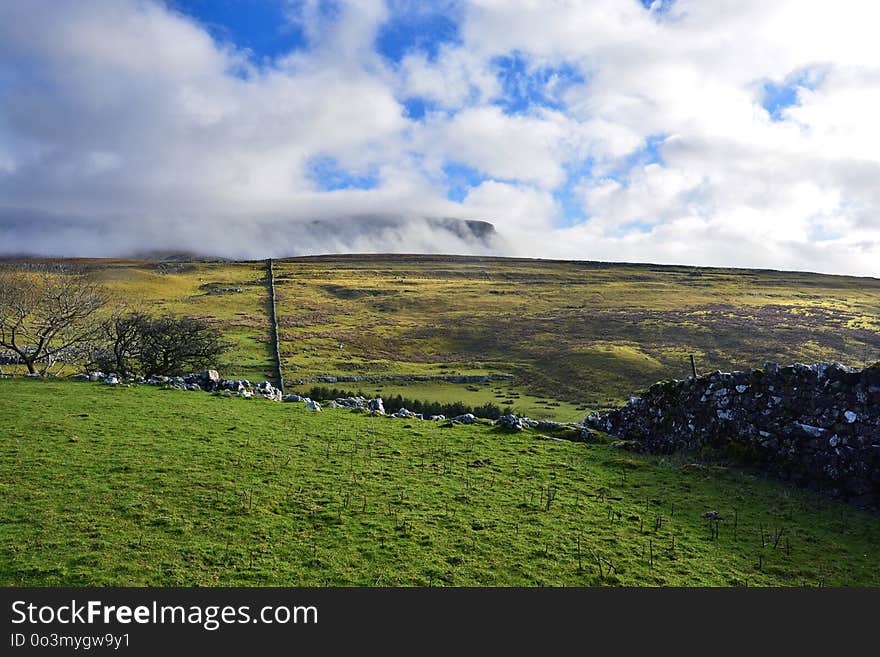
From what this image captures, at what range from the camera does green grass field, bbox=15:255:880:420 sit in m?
60.0

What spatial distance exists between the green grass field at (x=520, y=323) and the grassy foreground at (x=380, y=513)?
26.5 m

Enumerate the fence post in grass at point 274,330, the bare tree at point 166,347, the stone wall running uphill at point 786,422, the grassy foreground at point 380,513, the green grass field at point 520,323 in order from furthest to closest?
the green grass field at point 520,323
the fence post in grass at point 274,330
the bare tree at point 166,347
the stone wall running uphill at point 786,422
the grassy foreground at point 380,513

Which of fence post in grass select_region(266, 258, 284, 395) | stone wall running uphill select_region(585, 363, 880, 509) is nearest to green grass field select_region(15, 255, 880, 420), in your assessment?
fence post in grass select_region(266, 258, 284, 395)

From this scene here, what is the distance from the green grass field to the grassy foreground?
26524 millimetres

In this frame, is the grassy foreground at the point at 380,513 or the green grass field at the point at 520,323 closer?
the grassy foreground at the point at 380,513

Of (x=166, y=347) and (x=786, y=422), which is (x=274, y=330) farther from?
(x=786, y=422)

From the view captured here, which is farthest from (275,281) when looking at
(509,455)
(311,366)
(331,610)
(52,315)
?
(331,610)

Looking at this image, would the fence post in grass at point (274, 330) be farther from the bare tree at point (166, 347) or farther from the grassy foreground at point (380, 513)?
the grassy foreground at point (380, 513)

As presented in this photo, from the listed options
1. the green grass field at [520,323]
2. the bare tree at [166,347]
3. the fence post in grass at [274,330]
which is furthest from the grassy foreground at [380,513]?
the green grass field at [520,323]

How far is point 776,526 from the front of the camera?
12.8 meters

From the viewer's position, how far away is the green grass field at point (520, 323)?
60006 millimetres

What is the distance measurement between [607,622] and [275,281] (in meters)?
135

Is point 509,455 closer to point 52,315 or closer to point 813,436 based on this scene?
point 813,436

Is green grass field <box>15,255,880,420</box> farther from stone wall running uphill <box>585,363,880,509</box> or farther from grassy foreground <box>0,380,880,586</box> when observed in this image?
grassy foreground <box>0,380,880,586</box>
